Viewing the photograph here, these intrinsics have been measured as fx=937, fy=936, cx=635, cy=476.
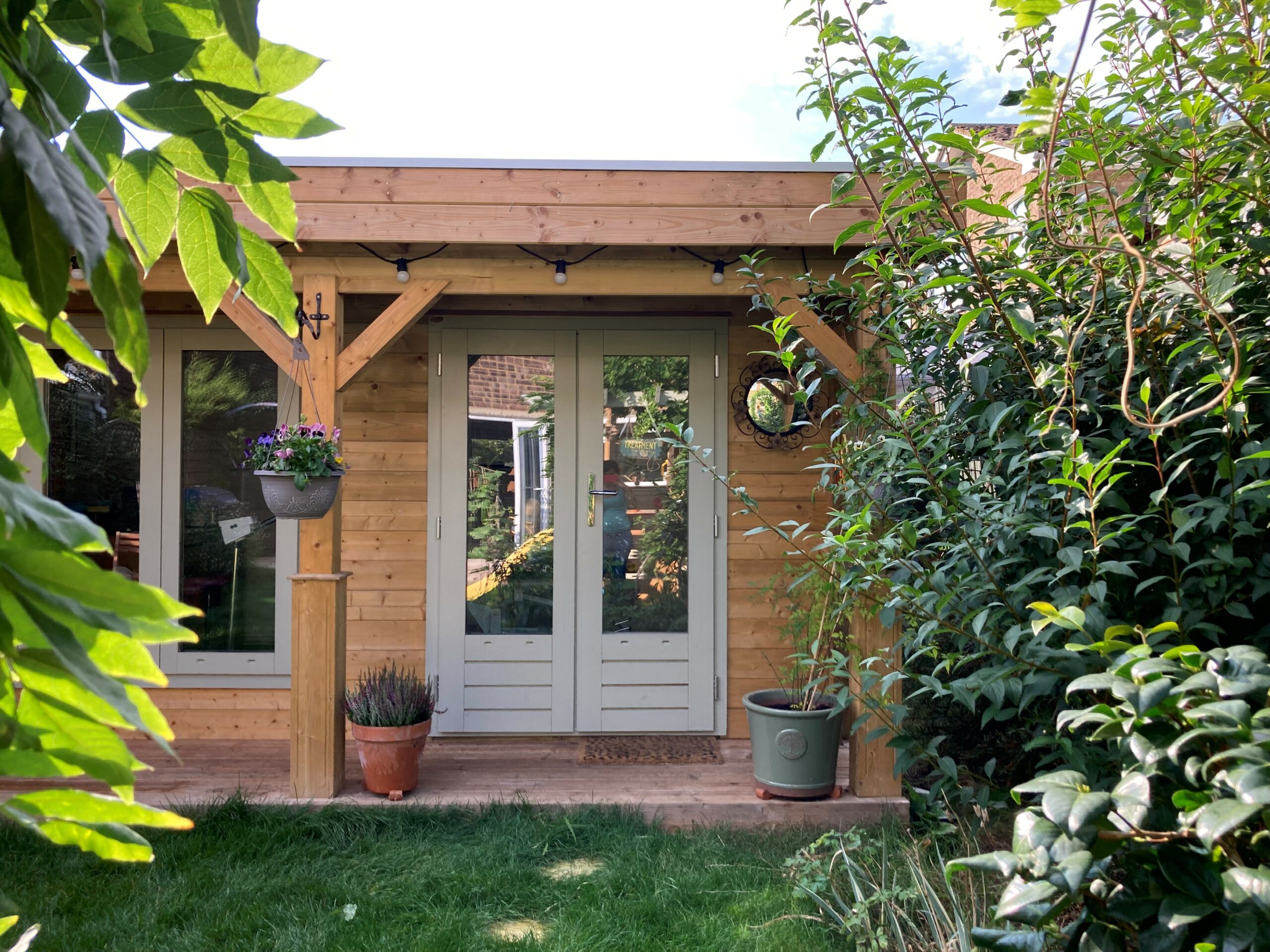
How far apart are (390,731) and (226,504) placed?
177 centimetres

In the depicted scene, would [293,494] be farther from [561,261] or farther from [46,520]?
[46,520]

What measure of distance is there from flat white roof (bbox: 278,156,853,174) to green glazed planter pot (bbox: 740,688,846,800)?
224 centimetres

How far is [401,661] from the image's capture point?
5055 mm

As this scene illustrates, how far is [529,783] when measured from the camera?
4211mm

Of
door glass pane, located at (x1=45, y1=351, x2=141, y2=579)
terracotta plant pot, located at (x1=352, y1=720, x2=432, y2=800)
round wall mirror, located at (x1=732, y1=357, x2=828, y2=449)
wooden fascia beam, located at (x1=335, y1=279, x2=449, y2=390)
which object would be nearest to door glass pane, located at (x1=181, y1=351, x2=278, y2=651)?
door glass pane, located at (x1=45, y1=351, x2=141, y2=579)

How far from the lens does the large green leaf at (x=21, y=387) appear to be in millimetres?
254

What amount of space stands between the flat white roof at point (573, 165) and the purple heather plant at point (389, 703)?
86.8 inches

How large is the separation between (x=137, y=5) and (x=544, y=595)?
15.8 ft

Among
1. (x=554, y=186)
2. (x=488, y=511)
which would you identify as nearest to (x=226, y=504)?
(x=488, y=511)

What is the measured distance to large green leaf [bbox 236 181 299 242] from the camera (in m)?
0.42

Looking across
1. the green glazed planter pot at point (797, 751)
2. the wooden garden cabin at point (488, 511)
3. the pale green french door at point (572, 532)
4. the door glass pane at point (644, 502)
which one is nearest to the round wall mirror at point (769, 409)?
the wooden garden cabin at point (488, 511)

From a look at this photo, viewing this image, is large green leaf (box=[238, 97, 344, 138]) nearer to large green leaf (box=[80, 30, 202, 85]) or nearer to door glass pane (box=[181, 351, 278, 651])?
large green leaf (box=[80, 30, 202, 85])

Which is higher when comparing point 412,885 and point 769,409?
point 769,409

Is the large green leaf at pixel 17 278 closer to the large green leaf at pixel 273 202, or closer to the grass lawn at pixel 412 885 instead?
the large green leaf at pixel 273 202
